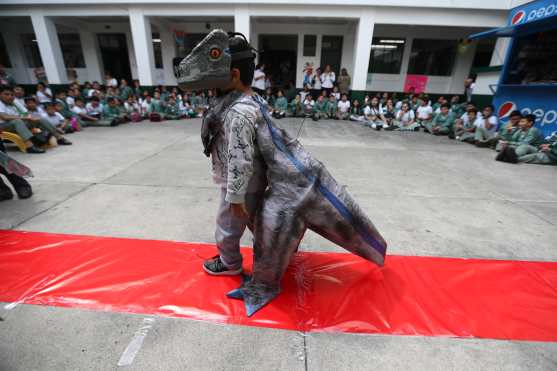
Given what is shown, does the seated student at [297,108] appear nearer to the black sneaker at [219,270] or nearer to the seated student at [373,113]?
the seated student at [373,113]

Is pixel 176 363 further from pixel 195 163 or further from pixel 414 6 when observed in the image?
pixel 414 6

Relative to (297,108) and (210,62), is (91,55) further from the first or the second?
(210,62)

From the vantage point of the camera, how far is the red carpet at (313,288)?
1745mm

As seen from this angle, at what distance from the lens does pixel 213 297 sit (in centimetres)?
190

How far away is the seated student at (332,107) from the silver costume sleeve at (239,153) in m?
9.92

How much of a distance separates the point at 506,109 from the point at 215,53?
892cm

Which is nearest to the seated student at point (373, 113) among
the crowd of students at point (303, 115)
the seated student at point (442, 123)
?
the crowd of students at point (303, 115)

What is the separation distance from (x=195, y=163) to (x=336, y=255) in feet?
10.7

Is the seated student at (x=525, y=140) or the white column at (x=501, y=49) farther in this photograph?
the white column at (x=501, y=49)

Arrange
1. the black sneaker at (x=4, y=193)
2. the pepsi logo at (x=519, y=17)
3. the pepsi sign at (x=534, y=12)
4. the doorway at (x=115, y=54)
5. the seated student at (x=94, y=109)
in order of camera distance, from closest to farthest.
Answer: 1. the black sneaker at (x=4, y=193)
2. the pepsi sign at (x=534, y=12)
3. the pepsi logo at (x=519, y=17)
4. the seated student at (x=94, y=109)
5. the doorway at (x=115, y=54)

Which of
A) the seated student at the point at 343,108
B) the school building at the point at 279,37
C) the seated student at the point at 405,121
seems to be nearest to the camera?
the seated student at the point at 405,121

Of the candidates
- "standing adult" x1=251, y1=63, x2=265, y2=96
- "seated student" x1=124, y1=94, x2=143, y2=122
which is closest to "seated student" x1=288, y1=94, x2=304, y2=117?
"standing adult" x1=251, y1=63, x2=265, y2=96

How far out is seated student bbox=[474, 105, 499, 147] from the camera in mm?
7055

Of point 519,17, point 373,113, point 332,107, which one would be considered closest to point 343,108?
point 332,107
